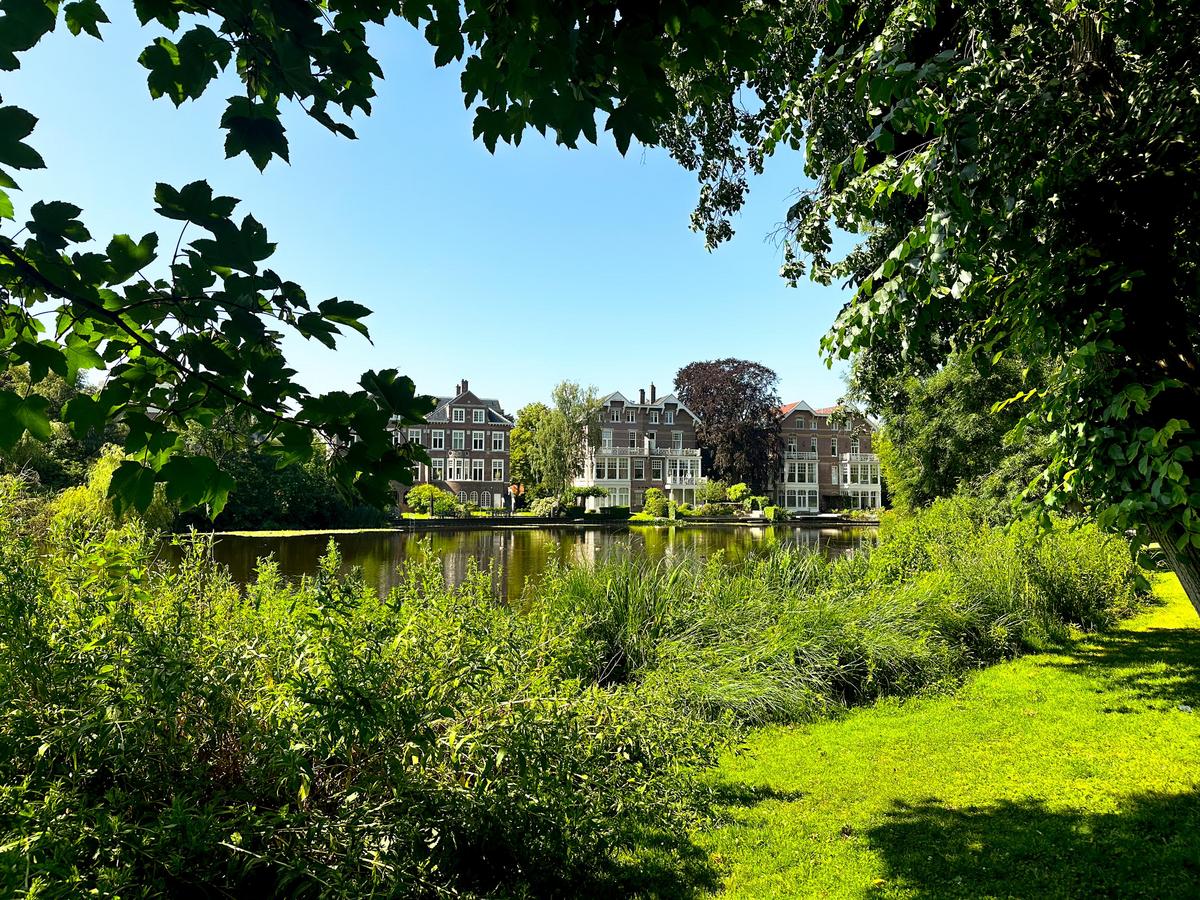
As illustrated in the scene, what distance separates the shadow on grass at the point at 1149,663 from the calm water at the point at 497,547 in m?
4.40

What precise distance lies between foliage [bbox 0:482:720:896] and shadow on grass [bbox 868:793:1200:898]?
1429 mm

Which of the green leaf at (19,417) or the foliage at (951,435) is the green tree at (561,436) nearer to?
the foliage at (951,435)

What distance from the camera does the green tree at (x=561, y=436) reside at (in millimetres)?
53781

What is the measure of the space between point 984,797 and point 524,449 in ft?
190

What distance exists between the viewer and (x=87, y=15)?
6.75 feet

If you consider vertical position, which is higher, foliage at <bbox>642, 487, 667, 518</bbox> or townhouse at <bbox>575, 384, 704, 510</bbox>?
townhouse at <bbox>575, 384, 704, 510</bbox>

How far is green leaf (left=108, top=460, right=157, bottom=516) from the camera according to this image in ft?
5.55

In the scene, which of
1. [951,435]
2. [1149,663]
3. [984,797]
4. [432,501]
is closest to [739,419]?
[432,501]

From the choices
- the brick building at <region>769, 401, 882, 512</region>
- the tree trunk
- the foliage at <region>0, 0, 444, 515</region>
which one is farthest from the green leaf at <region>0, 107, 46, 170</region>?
the brick building at <region>769, 401, 882, 512</region>

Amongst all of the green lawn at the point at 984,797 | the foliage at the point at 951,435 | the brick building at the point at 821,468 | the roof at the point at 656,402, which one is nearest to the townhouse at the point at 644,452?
the roof at the point at 656,402

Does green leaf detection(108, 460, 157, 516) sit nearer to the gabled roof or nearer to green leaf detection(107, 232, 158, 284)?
green leaf detection(107, 232, 158, 284)

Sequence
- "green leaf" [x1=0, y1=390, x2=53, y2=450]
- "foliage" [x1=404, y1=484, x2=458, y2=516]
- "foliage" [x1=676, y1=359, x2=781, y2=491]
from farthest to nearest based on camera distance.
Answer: "foliage" [x1=676, y1=359, x2=781, y2=491] < "foliage" [x1=404, y1=484, x2=458, y2=516] < "green leaf" [x1=0, y1=390, x2=53, y2=450]

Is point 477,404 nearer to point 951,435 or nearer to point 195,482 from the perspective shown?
point 951,435

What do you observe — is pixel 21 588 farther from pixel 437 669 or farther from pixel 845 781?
pixel 845 781
